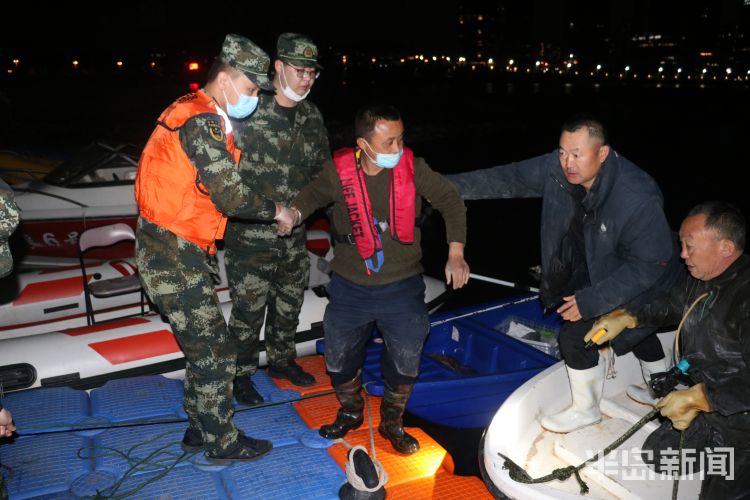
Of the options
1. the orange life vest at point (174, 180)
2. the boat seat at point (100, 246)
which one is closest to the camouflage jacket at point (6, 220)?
the orange life vest at point (174, 180)

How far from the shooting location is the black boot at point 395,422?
134 inches

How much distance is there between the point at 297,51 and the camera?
3504mm

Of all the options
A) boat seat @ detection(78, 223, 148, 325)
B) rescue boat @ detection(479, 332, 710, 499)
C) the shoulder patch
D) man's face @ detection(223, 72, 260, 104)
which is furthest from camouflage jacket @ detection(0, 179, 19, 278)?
boat seat @ detection(78, 223, 148, 325)

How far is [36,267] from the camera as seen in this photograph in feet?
21.3

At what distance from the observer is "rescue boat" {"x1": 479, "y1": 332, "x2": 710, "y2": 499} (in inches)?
119

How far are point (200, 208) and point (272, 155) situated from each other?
86 cm

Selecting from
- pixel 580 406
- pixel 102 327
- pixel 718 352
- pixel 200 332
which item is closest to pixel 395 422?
pixel 580 406

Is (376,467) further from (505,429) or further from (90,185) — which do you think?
(90,185)

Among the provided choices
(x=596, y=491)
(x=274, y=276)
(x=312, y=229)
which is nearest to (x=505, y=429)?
(x=596, y=491)

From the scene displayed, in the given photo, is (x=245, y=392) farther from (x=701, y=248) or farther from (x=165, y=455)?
(x=701, y=248)

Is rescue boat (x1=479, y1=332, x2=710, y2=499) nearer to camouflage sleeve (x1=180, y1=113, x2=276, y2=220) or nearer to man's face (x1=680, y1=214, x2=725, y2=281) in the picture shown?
man's face (x1=680, y1=214, x2=725, y2=281)

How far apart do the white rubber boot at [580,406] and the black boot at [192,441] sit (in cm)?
212

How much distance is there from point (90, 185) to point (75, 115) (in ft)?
84.6

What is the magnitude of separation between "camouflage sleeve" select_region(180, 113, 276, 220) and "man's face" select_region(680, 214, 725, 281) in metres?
2.17
